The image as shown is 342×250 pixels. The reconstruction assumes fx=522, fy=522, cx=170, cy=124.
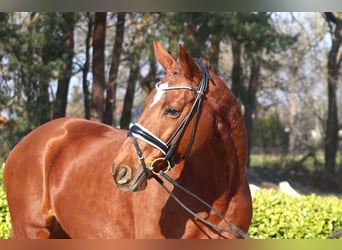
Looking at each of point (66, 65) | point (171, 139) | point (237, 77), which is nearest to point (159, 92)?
point (171, 139)

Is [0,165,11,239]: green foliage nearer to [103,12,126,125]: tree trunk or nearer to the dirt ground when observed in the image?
[103,12,126,125]: tree trunk

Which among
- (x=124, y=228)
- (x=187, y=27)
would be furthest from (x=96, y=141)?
(x=187, y=27)

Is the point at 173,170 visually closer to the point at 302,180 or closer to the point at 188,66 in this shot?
the point at 188,66

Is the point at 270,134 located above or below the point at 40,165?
below

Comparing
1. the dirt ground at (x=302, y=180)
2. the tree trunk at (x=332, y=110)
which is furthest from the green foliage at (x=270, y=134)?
the tree trunk at (x=332, y=110)

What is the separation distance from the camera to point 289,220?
4.70m

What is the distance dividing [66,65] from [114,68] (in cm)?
255

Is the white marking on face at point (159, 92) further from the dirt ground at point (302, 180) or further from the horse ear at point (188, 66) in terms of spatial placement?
the dirt ground at point (302, 180)

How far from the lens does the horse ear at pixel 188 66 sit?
237 centimetres

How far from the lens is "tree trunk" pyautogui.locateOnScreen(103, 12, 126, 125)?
14.5 metres

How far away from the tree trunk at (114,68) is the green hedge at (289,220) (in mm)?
9234

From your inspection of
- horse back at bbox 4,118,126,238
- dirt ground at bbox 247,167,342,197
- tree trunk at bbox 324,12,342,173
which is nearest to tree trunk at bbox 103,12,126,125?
dirt ground at bbox 247,167,342,197

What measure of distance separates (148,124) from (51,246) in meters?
1.08

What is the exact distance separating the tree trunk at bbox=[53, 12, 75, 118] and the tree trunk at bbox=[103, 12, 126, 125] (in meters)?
1.44
